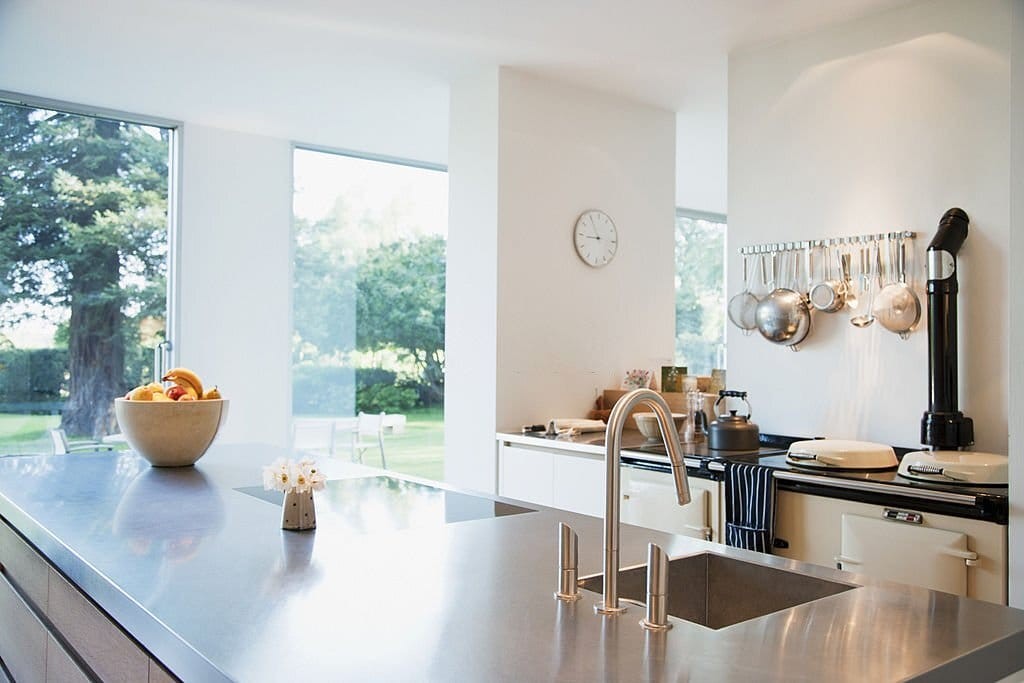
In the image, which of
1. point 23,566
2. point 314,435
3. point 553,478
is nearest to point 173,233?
point 314,435

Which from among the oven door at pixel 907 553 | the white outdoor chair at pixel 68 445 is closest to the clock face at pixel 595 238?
the oven door at pixel 907 553

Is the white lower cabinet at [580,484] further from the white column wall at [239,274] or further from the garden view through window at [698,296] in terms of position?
the garden view through window at [698,296]

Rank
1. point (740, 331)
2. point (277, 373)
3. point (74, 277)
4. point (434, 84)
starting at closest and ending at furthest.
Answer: point (740, 331) → point (434, 84) → point (74, 277) → point (277, 373)

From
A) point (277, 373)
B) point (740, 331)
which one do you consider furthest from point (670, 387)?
point (277, 373)

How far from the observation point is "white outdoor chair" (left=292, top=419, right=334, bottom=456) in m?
5.64

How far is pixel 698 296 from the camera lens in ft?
24.6

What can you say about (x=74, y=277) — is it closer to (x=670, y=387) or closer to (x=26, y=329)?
(x=26, y=329)

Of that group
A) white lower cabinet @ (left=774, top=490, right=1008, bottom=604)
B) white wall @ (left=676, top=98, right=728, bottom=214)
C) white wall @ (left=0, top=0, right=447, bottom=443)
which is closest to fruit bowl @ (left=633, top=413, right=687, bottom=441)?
white lower cabinet @ (left=774, top=490, right=1008, bottom=604)

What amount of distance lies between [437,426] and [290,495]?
4.29 metres

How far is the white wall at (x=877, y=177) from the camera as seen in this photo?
301 cm

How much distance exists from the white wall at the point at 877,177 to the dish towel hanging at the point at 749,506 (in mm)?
693

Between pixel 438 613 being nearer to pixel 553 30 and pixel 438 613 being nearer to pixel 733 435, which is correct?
pixel 733 435

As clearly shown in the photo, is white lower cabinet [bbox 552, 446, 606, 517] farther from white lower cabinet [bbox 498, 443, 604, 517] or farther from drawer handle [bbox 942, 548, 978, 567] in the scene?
drawer handle [bbox 942, 548, 978, 567]

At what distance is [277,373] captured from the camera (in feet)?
18.2
